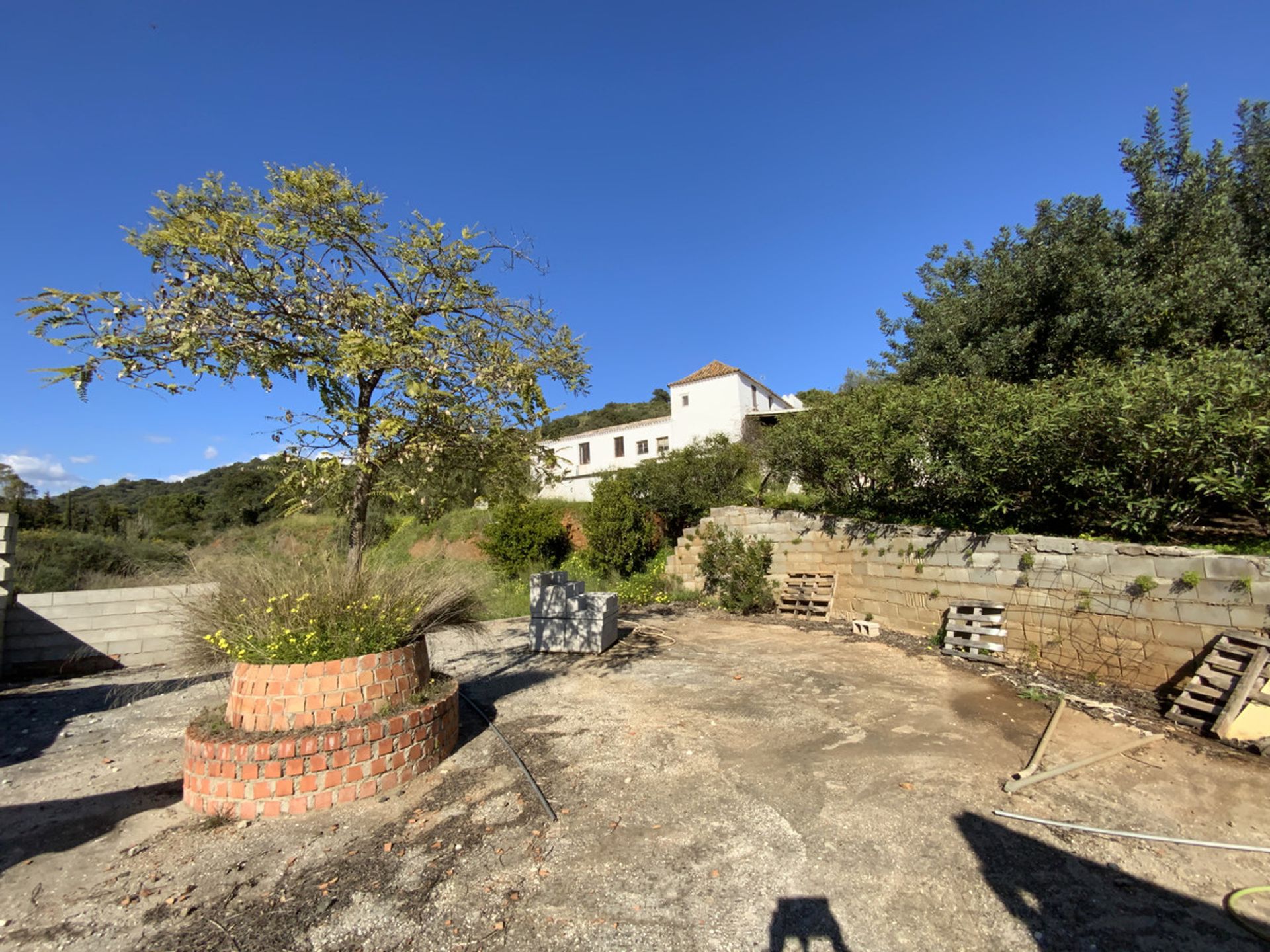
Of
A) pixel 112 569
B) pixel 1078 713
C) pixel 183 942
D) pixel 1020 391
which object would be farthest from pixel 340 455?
pixel 112 569

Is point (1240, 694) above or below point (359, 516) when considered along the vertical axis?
below

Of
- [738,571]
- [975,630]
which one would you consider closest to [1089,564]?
[975,630]

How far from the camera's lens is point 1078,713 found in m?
4.67

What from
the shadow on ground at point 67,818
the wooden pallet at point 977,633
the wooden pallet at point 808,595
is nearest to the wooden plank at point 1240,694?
the wooden pallet at point 977,633

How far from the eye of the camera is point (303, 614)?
12.0 ft

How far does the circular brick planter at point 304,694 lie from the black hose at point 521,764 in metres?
0.97

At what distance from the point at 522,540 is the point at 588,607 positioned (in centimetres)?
794

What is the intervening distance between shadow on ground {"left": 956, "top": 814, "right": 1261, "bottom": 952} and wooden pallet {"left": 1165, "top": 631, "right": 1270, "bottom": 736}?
2.44 meters

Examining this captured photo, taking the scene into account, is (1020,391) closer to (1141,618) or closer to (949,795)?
(1141,618)

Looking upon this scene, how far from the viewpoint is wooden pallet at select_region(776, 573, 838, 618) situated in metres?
9.07

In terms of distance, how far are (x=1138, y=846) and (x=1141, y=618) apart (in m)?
3.27

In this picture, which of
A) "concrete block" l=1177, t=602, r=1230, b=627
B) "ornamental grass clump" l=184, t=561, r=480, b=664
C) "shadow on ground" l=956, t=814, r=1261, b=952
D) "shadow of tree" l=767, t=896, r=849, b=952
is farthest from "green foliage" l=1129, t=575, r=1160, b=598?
"ornamental grass clump" l=184, t=561, r=480, b=664

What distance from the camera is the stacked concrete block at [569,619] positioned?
7.30 m

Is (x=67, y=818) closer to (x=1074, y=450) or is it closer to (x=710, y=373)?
(x=1074, y=450)
